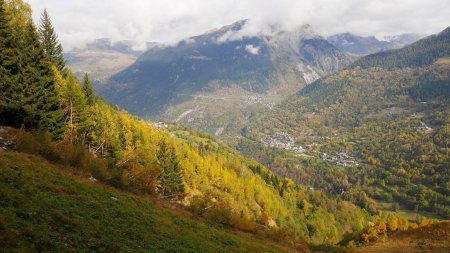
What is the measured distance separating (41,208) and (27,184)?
5.40 metres

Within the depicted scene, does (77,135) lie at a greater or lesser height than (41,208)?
greater

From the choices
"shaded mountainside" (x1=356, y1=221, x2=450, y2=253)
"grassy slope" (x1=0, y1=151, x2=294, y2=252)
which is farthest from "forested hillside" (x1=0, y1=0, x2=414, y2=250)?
"shaded mountainside" (x1=356, y1=221, x2=450, y2=253)

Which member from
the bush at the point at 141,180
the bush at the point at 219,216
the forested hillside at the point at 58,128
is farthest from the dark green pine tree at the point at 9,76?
the bush at the point at 219,216

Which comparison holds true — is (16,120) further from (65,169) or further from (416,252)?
(416,252)

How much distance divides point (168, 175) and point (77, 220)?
6500 cm

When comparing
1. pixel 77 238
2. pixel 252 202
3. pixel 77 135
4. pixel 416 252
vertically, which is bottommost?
pixel 252 202

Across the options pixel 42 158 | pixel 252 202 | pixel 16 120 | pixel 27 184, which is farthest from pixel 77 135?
pixel 252 202

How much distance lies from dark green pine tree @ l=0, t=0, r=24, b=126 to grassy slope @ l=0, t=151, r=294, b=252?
12.7m

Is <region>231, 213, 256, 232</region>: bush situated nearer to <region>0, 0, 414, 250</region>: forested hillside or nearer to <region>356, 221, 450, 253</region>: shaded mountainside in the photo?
<region>0, 0, 414, 250</region>: forested hillside

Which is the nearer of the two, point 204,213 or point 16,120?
point 16,120

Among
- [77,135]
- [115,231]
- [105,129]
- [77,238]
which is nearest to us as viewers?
[77,238]

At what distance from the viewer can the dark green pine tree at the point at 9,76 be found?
47.5 m

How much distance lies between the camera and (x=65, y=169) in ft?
141

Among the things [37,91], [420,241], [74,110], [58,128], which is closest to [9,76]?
[37,91]
